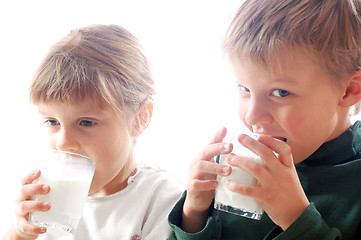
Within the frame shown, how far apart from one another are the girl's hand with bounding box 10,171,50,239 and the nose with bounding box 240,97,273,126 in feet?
1.89

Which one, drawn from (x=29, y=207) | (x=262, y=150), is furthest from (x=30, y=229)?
(x=262, y=150)

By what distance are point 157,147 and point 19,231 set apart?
69 centimetres

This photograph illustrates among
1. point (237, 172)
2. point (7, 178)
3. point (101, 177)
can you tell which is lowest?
point (7, 178)

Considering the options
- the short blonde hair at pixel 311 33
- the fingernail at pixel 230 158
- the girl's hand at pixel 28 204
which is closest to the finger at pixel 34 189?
the girl's hand at pixel 28 204

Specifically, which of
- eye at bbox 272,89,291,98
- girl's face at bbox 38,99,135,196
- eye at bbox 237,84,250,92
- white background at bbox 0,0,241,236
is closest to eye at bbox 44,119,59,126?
girl's face at bbox 38,99,135,196

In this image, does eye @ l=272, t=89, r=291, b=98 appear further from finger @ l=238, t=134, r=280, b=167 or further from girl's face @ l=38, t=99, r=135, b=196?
girl's face @ l=38, t=99, r=135, b=196

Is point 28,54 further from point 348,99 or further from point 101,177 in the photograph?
point 348,99

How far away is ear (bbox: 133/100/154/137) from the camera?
169cm

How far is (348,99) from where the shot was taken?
1262mm

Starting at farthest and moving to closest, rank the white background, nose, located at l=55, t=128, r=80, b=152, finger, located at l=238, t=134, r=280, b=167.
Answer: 1. the white background
2. nose, located at l=55, t=128, r=80, b=152
3. finger, located at l=238, t=134, r=280, b=167

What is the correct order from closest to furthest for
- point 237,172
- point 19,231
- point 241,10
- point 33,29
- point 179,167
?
point 237,172, point 241,10, point 19,231, point 179,167, point 33,29

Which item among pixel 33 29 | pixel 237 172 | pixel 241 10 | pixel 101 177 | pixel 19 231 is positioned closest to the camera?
pixel 237 172

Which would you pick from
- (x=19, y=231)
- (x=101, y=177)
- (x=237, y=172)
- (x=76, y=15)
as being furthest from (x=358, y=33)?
(x=76, y=15)

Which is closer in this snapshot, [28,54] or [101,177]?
[101,177]
